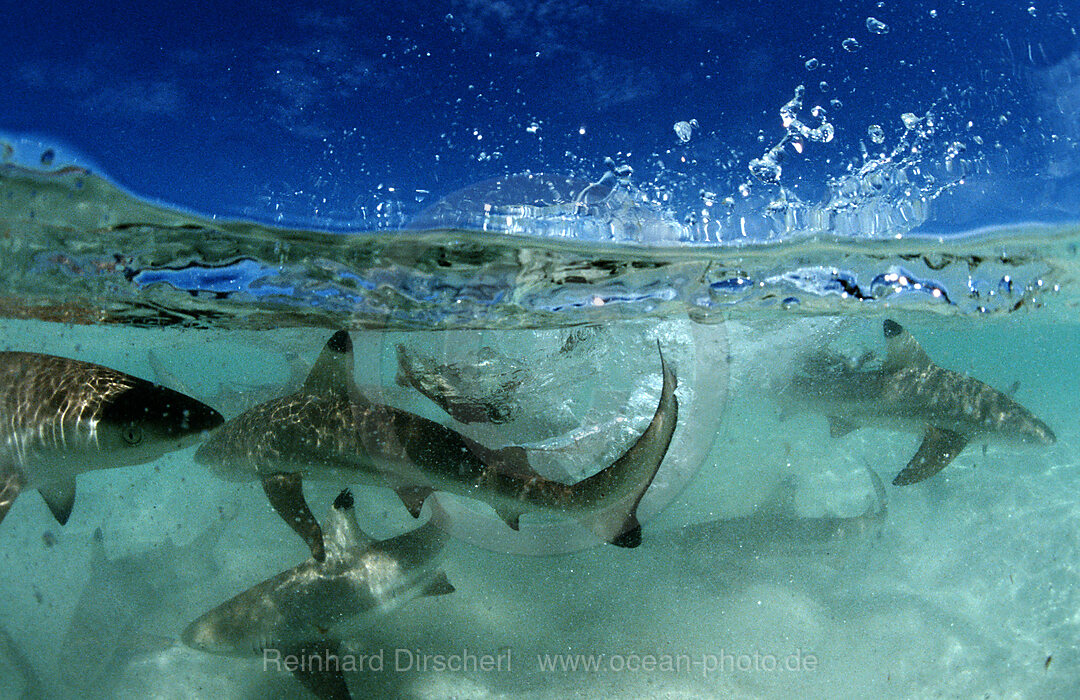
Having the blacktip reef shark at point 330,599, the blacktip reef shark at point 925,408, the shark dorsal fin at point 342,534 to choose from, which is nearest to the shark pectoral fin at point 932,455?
the blacktip reef shark at point 925,408

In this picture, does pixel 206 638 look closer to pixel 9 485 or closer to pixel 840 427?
pixel 9 485

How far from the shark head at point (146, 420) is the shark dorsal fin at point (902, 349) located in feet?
33.3

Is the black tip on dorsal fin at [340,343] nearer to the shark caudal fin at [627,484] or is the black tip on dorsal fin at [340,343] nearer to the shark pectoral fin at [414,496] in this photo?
the shark pectoral fin at [414,496]

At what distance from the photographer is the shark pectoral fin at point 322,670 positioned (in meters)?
6.09

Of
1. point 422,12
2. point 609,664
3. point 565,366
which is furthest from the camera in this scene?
point 565,366

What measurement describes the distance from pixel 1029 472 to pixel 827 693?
13.0 m

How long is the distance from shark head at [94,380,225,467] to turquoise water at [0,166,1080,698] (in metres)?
2.27

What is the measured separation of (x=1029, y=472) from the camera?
53.9 ft

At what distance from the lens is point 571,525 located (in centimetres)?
887

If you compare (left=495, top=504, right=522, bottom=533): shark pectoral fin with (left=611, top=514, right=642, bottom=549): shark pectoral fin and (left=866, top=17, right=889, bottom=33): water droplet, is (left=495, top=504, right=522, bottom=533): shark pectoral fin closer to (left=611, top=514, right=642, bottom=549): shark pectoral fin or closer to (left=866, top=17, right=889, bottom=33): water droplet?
(left=611, top=514, right=642, bottom=549): shark pectoral fin

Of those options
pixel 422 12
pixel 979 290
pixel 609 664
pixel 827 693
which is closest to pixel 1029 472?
pixel 979 290

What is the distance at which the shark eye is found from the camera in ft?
18.2

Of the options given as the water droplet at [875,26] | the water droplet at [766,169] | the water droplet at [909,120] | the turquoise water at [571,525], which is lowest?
the turquoise water at [571,525]

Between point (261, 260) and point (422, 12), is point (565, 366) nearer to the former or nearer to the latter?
point (261, 260)
